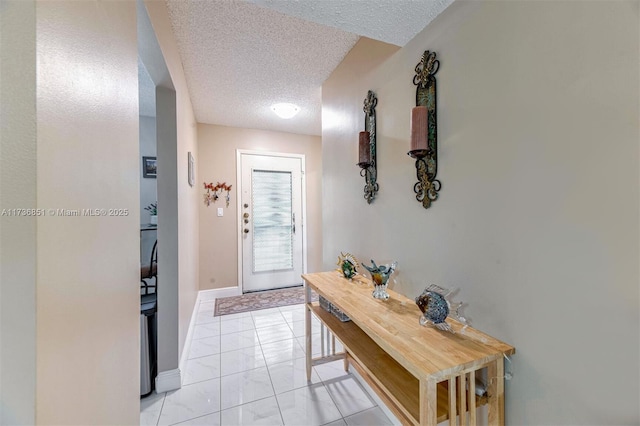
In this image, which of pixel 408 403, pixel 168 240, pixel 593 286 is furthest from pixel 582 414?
pixel 168 240

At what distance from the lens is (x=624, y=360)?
64 centimetres

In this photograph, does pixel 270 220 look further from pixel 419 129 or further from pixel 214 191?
pixel 419 129

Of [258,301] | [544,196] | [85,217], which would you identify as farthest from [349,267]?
[258,301]

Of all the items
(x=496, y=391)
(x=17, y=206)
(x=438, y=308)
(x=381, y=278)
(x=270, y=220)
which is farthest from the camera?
(x=270, y=220)

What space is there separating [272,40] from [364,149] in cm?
106

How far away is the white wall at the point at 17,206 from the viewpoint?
1.45 feet

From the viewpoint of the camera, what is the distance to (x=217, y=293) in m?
3.53

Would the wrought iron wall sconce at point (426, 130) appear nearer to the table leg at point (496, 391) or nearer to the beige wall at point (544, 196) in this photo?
the beige wall at point (544, 196)

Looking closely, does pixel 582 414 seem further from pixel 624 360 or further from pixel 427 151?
pixel 427 151

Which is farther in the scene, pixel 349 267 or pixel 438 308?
pixel 349 267

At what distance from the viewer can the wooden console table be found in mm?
803

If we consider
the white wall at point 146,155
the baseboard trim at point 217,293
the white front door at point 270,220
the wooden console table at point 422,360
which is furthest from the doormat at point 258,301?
the wooden console table at point 422,360

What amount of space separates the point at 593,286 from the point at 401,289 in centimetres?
82

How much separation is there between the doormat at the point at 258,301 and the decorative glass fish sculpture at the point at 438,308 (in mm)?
2476
